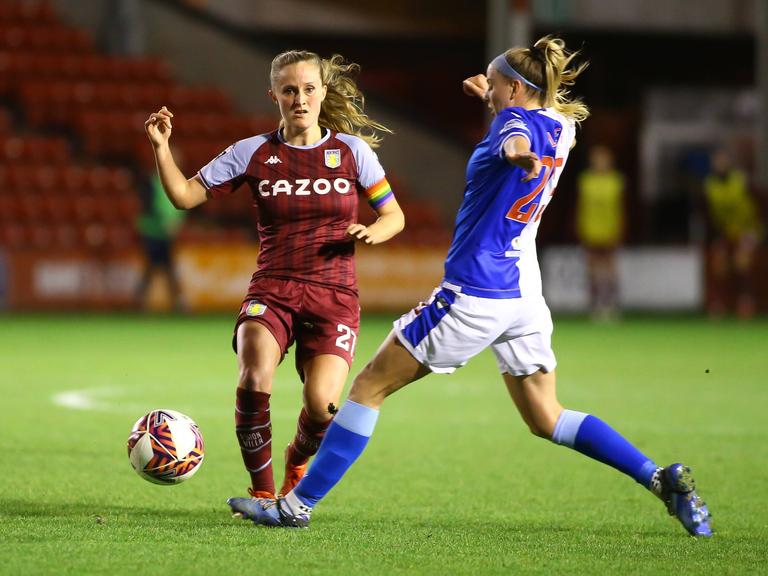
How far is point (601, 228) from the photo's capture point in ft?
64.5

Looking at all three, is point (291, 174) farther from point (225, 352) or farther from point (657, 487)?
point (225, 352)

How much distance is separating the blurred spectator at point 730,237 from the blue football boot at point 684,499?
15513 millimetres

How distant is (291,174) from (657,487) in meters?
2.01

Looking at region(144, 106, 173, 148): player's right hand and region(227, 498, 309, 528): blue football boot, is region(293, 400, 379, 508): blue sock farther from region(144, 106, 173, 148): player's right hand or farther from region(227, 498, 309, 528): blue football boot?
region(144, 106, 173, 148): player's right hand

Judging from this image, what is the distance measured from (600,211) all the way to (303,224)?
1411 centimetres

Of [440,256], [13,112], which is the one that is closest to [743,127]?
[440,256]

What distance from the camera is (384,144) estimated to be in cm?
2483

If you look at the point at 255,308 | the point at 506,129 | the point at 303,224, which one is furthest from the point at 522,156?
the point at 255,308

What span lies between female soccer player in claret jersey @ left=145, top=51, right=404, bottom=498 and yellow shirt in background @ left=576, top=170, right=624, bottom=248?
1384cm

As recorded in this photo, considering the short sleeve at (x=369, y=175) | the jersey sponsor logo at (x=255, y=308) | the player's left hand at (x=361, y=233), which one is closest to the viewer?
the player's left hand at (x=361, y=233)

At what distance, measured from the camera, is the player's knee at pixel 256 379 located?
5703 mm

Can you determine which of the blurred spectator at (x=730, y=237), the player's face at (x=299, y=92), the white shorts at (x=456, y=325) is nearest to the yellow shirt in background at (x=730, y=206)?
the blurred spectator at (x=730, y=237)

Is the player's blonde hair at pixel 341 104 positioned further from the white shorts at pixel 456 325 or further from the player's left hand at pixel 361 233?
the white shorts at pixel 456 325

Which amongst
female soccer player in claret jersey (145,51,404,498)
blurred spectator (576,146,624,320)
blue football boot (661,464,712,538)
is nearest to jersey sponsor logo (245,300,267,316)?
female soccer player in claret jersey (145,51,404,498)
